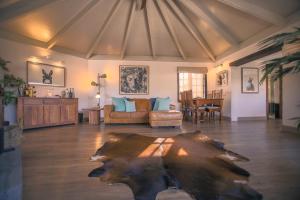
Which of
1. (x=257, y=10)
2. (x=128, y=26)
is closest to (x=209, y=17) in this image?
(x=257, y=10)

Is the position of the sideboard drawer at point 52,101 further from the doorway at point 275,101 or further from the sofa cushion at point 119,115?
the doorway at point 275,101

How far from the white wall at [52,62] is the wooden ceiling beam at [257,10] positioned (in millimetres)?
5389

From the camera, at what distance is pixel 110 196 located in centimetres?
149

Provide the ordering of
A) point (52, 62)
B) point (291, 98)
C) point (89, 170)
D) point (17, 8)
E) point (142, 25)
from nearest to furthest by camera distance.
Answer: point (89, 170) → point (17, 8) → point (291, 98) → point (52, 62) → point (142, 25)

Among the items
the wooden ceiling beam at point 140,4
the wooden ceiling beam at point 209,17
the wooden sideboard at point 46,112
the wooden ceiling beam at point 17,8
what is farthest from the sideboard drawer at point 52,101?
the wooden ceiling beam at point 209,17

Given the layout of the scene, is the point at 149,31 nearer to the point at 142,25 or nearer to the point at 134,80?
the point at 142,25

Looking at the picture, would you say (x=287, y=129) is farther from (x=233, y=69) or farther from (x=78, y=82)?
(x=78, y=82)

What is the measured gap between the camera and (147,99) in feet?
21.7

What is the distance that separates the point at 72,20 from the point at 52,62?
5.44 ft

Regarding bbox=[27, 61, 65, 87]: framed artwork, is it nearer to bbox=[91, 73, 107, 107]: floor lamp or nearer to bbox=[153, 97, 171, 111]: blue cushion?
bbox=[91, 73, 107, 107]: floor lamp

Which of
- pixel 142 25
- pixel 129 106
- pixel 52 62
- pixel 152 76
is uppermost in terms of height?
pixel 142 25

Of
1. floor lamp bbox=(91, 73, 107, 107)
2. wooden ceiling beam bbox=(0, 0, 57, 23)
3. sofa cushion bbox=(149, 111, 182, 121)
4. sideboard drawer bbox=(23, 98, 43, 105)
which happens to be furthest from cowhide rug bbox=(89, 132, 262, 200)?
floor lamp bbox=(91, 73, 107, 107)

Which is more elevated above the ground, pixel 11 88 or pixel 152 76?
pixel 152 76

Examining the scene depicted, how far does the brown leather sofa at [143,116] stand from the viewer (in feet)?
16.9
